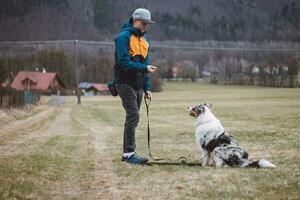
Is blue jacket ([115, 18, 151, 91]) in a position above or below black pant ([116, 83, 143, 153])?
above

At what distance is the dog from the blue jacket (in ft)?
4.21

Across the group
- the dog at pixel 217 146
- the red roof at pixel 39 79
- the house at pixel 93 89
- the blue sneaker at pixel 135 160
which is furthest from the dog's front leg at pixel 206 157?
the house at pixel 93 89

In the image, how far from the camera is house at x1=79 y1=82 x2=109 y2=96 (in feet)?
393

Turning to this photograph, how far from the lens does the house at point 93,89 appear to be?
393 feet

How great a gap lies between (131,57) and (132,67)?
11.2 inches

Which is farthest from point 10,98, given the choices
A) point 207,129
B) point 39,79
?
point 39,79

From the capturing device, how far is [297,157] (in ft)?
28.4

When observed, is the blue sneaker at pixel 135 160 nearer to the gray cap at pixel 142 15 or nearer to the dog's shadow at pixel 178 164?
the dog's shadow at pixel 178 164

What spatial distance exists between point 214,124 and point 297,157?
5.48 feet

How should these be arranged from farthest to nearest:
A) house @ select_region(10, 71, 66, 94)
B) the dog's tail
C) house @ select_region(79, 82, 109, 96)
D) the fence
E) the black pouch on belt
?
house @ select_region(79, 82, 109, 96) → house @ select_region(10, 71, 66, 94) → the fence → the black pouch on belt → the dog's tail

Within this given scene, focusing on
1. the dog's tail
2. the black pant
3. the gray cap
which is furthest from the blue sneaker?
the gray cap

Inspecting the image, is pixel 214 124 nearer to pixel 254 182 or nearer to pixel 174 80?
pixel 254 182

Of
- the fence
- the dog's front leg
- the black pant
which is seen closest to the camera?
the dog's front leg

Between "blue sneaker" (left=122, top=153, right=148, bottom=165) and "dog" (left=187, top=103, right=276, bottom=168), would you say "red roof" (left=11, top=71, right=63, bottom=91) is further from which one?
"dog" (left=187, top=103, right=276, bottom=168)
